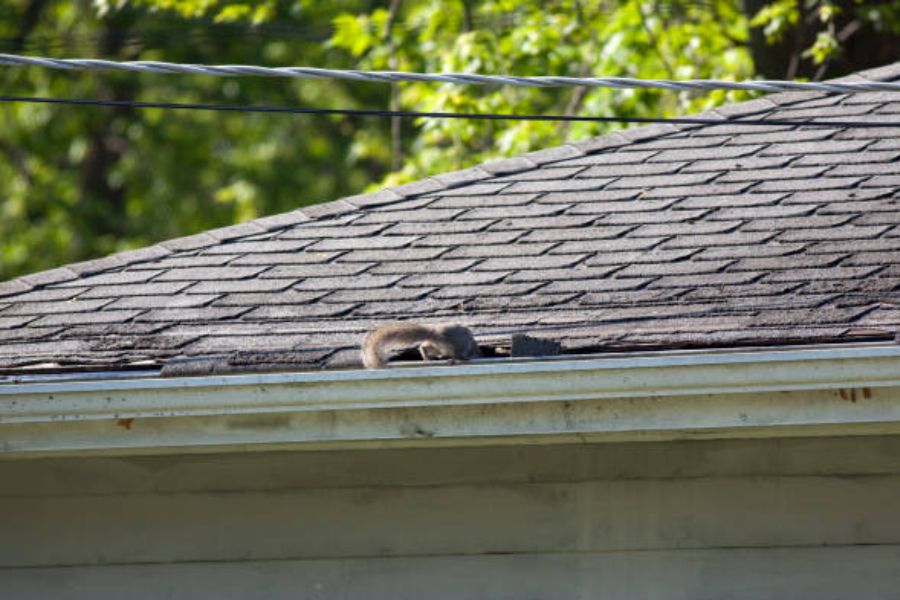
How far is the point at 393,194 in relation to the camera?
5.76 metres

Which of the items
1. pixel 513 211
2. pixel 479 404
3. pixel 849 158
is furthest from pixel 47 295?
pixel 849 158

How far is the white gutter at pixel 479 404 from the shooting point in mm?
3623

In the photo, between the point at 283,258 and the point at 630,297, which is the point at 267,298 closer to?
the point at 283,258

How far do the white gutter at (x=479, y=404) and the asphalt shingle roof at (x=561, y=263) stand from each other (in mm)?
253

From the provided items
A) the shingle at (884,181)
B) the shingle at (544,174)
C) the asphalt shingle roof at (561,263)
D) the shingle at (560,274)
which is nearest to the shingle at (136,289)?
the asphalt shingle roof at (561,263)

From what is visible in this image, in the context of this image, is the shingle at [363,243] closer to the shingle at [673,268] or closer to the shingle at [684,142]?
the shingle at [673,268]

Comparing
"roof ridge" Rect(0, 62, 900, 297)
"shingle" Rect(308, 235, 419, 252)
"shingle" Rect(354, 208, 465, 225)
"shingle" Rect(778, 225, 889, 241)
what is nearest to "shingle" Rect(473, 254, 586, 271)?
"shingle" Rect(308, 235, 419, 252)

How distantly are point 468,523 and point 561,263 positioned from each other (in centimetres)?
111

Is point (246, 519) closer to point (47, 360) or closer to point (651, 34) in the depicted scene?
point (47, 360)

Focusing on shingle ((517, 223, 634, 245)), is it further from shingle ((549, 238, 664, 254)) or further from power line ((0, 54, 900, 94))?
power line ((0, 54, 900, 94))

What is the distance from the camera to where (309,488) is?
4.32 meters

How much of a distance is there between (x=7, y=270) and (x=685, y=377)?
707 inches

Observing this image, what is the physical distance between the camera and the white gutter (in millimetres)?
3623

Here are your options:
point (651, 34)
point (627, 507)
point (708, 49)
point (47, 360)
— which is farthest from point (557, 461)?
point (708, 49)
